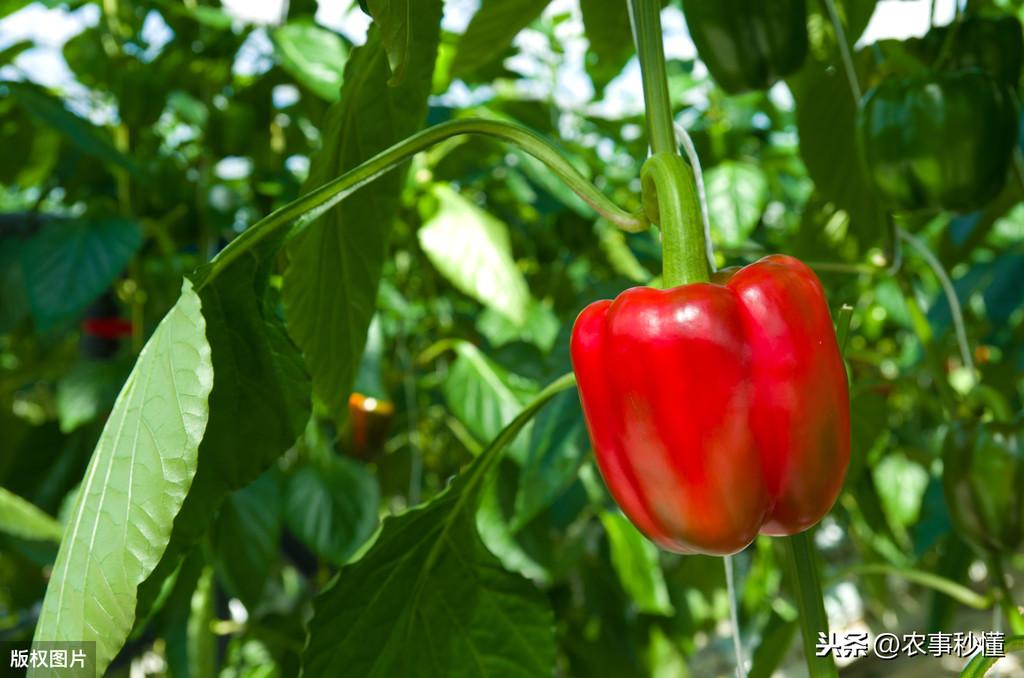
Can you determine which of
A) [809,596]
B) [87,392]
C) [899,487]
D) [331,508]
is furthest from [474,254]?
[899,487]

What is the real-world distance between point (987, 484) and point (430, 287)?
626mm

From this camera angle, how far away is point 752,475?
31 cm

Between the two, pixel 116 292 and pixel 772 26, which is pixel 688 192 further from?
pixel 116 292

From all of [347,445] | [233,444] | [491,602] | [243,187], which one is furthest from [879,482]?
[233,444]

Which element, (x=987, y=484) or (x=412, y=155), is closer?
(x=412, y=155)

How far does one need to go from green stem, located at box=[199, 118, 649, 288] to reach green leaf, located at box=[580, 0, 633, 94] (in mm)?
243

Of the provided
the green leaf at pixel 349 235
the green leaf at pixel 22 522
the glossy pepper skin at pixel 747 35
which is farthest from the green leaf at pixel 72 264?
the glossy pepper skin at pixel 747 35

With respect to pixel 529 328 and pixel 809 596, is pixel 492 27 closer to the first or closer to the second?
pixel 809 596

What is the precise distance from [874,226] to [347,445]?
0.64 m

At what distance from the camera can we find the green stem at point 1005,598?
0.59 metres

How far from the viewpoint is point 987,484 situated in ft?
2.05

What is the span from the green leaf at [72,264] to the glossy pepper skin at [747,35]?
0.50 meters

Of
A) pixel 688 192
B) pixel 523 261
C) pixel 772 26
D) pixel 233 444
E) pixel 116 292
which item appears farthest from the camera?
pixel 523 261

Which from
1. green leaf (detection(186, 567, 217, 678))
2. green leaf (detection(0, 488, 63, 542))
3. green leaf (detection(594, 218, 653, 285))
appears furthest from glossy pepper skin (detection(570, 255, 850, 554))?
green leaf (detection(594, 218, 653, 285))
